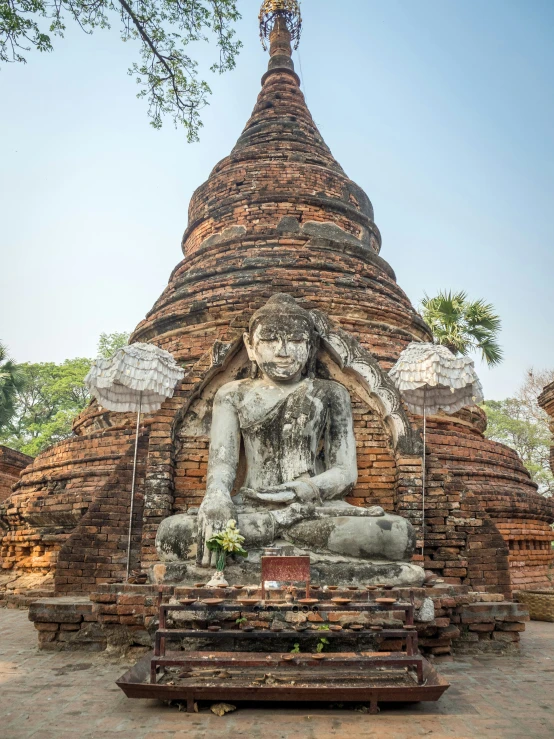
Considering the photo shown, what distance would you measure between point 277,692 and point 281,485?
2.25 metres

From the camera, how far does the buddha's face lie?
18.7ft

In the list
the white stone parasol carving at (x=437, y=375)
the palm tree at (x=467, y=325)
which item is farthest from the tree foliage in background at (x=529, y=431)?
the white stone parasol carving at (x=437, y=375)

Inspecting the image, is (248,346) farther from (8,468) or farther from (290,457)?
(8,468)

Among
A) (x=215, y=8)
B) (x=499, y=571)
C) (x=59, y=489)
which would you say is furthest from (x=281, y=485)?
(x=215, y=8)

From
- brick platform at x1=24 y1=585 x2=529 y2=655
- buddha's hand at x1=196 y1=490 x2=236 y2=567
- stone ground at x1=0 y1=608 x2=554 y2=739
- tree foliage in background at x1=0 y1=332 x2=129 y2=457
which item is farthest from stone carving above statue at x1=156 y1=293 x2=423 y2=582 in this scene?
tree foliage in background at x1=0 y1=332 x2=129 y2=457

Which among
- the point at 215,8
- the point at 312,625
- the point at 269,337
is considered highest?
the point at 215,8

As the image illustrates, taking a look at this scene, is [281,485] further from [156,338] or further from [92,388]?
[156,338]

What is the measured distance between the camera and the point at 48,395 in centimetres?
2702

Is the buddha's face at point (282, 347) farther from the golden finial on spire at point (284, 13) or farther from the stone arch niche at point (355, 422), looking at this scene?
the golden finial on spire at point (284, 13)

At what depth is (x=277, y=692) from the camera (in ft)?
9.94

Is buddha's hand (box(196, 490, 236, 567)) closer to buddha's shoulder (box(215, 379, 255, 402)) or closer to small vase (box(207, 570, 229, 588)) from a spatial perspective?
small vase (box(207, 570, 229, 588))

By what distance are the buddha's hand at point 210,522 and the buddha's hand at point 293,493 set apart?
0.42 metres

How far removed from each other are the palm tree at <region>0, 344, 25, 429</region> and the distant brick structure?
509cm

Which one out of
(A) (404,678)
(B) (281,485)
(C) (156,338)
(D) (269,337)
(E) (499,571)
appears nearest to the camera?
(A) (404,678)
